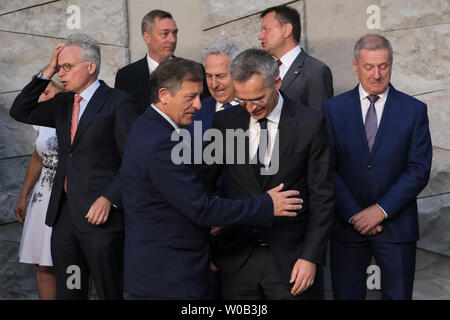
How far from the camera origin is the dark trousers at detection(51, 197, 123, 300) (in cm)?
Result: 452

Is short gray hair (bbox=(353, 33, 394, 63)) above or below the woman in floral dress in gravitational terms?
above

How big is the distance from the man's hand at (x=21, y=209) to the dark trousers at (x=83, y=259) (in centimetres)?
107

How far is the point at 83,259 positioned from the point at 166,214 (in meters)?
1.29

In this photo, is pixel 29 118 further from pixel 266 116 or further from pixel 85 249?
pixel 266 116

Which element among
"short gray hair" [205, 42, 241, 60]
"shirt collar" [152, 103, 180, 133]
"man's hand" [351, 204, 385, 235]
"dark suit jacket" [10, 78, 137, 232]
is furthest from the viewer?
"short gray hair" [205, 42, 241, 60]

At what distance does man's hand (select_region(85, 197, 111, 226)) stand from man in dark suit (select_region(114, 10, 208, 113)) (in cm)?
102

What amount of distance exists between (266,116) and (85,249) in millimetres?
1450

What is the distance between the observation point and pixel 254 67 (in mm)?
3678

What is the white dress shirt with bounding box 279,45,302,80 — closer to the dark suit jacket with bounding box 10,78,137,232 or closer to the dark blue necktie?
the dark blue necktie

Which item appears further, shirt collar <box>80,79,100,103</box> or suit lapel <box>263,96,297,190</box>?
shirt collar <box>80,79,100,103</box>

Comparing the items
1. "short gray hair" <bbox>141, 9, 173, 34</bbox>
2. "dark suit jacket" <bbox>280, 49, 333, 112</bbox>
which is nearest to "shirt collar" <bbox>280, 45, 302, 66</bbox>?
"dark suit jacket" <bbox>280, 49, 333, 112</bbox>

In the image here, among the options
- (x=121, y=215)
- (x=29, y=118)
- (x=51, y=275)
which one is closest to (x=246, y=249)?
(x=121, y=215)

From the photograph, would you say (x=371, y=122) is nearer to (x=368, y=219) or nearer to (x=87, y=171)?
(x=368, y=219)

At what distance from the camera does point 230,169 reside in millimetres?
3838
